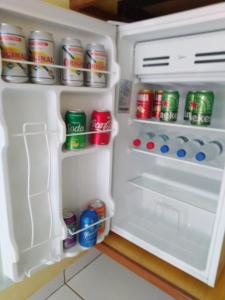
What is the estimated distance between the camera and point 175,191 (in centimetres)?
121

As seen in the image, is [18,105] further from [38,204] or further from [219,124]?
[219,124]

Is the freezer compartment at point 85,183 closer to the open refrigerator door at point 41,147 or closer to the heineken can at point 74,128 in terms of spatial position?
the open refrigerator door at point 41,147

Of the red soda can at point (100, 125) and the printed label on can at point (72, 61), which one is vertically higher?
the printed label on can at point (72, 61)

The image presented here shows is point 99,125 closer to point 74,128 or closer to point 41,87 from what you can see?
point 74,128

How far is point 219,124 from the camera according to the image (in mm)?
1066

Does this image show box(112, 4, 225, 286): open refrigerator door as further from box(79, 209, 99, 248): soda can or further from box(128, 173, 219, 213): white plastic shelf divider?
box(79, 209, 99, 248): soda can

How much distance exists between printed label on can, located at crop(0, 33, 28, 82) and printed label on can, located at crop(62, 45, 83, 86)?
15cm

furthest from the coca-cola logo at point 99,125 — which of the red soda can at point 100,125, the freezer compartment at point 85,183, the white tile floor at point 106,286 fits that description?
the white tile floor at point 106,286

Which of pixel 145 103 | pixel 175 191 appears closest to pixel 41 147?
pixel 145 103

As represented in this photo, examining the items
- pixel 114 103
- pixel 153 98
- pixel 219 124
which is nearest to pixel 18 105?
pixel 114 103

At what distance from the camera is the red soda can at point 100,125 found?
2.92 ft

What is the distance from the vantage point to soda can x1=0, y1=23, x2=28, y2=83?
620 millimetres

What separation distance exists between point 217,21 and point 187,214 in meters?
0.92

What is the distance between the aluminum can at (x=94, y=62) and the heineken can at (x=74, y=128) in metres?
0.13
